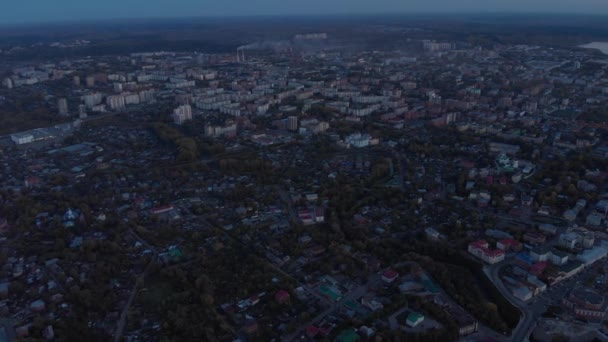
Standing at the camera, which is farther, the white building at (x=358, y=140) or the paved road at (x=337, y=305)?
the white building at (x=358, y=140)

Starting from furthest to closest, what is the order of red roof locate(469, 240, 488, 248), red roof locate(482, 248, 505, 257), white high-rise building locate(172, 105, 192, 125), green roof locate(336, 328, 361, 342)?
white high-rise building locate(172, 105, 192, 125)
red roof locate(469, 240, 488, 248)
red roof locate(482, 248, 505, 257)
green roof locate(336, 328, 361, 342)

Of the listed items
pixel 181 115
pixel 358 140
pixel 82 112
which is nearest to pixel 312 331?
pixel 358 140

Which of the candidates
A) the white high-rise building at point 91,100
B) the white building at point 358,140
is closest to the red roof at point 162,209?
the white building at point 358,140

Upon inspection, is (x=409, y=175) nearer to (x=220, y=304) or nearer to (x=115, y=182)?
(x=220, y=304)

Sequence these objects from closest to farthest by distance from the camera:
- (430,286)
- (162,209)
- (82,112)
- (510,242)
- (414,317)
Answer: (414,317) < (430,286) < (510,242) < (162,209) < (82,112)

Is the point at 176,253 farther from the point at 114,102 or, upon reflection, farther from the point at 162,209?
the point at 114,102

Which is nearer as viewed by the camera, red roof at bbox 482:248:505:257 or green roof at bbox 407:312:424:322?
green roof at bbox 407:312:424:322

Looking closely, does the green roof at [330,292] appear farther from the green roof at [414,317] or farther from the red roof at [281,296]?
the green roof at [414,317]

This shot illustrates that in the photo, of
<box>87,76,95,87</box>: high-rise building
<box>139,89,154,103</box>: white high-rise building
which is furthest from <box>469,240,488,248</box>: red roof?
<box>87,76,95,87</box>: high-rise building

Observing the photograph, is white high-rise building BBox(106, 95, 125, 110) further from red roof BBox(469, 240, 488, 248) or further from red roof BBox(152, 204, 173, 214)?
→ red roof BBox(469, 240, 488, 248)
